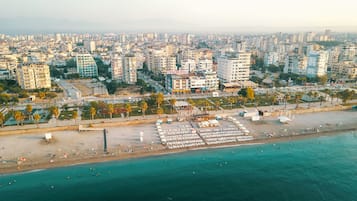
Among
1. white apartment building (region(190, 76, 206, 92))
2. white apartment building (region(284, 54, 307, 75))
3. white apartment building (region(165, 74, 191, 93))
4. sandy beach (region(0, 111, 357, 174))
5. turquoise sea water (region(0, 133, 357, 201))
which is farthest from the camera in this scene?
white apartment building (region(284, 54, 307, 75))

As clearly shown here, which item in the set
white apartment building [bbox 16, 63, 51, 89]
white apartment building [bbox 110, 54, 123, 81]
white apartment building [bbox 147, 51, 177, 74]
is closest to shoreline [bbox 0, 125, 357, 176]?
white apartment building [bbox 16, 63, 51, 89]

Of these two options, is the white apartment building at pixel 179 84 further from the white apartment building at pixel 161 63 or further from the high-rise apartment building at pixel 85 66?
the high-rise apartment building at pixel 85 66

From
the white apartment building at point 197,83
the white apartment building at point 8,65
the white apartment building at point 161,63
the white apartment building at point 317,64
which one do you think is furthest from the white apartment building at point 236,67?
the white apartment building at point 8,65

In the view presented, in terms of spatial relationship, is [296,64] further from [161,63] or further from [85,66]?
[85,66]

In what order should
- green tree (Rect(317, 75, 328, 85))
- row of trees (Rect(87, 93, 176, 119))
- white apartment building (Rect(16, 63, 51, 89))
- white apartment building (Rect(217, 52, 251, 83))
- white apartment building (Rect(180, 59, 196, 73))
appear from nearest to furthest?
row of trees (Rect(87, 93, 176, 119)) → white apartment building (Rect(16, 63, 51, 89)) → green tree (Rect(317, 75, 328, 85)) → white apartment building (Rect(217, 52, 251, 83)) → white apartment building (Rect(180, 59, 196, 73))

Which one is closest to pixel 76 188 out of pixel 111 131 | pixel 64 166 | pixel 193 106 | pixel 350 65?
pixel 64 166

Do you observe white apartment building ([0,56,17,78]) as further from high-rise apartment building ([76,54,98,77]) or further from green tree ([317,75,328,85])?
green tree ([317,75,328,85])
